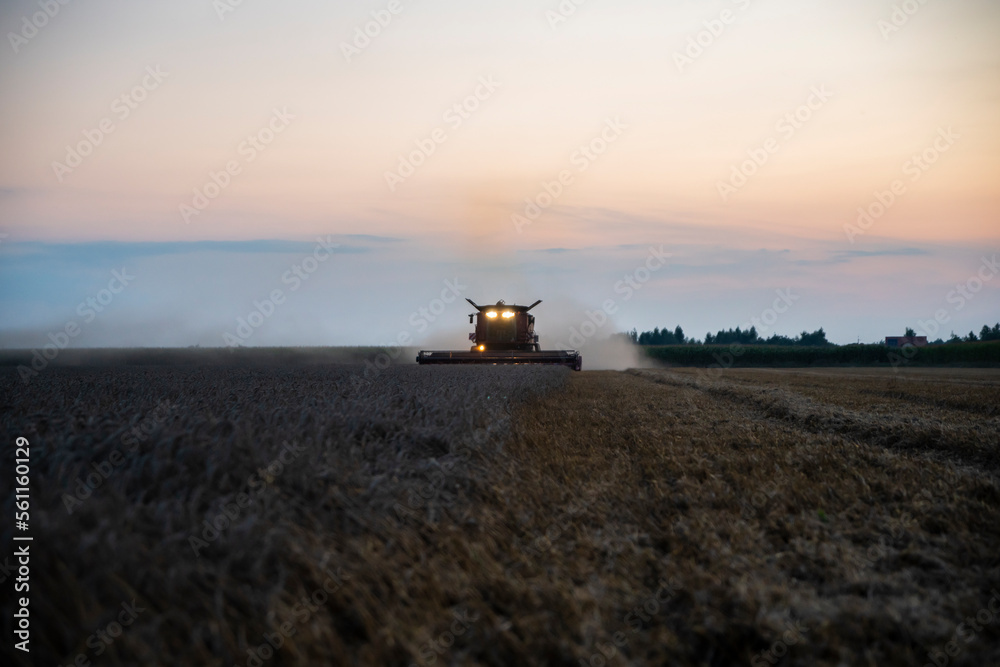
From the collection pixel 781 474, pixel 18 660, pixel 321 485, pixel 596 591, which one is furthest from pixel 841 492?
pixel 18 660

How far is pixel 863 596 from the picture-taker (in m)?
3.75

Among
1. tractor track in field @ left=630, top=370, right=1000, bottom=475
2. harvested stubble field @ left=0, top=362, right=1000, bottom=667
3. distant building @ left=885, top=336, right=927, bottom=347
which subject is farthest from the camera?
distant building @ left=885, top=336, right=927, bottom=347

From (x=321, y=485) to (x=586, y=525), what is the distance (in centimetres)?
189

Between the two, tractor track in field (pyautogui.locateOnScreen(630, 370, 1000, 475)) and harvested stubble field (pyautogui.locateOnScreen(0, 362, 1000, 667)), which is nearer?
harvested stubble field (pyautogui.locateOnScreen(0, 362, 1000, 667))

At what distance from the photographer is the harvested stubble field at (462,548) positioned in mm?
2879

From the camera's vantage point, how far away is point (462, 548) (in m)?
3.96

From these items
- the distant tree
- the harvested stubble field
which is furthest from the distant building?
the harvested stubble field

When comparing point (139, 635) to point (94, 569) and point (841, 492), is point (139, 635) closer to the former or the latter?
point (94, 569)

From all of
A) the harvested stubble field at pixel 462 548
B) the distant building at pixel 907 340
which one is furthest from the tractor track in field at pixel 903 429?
the distant building at pixel 907 340

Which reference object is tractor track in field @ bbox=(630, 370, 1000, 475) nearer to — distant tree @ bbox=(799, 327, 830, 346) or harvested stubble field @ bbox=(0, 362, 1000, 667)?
harvested stubble field @ bbox=(0, 362, 1000, 667)

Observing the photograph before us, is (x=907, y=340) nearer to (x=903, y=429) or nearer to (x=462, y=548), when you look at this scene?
(x=903, y=429)

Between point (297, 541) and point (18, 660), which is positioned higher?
point (297, 541)

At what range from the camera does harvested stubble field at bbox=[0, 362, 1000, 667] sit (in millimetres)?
2879

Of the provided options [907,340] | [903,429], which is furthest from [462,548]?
[907,340]
